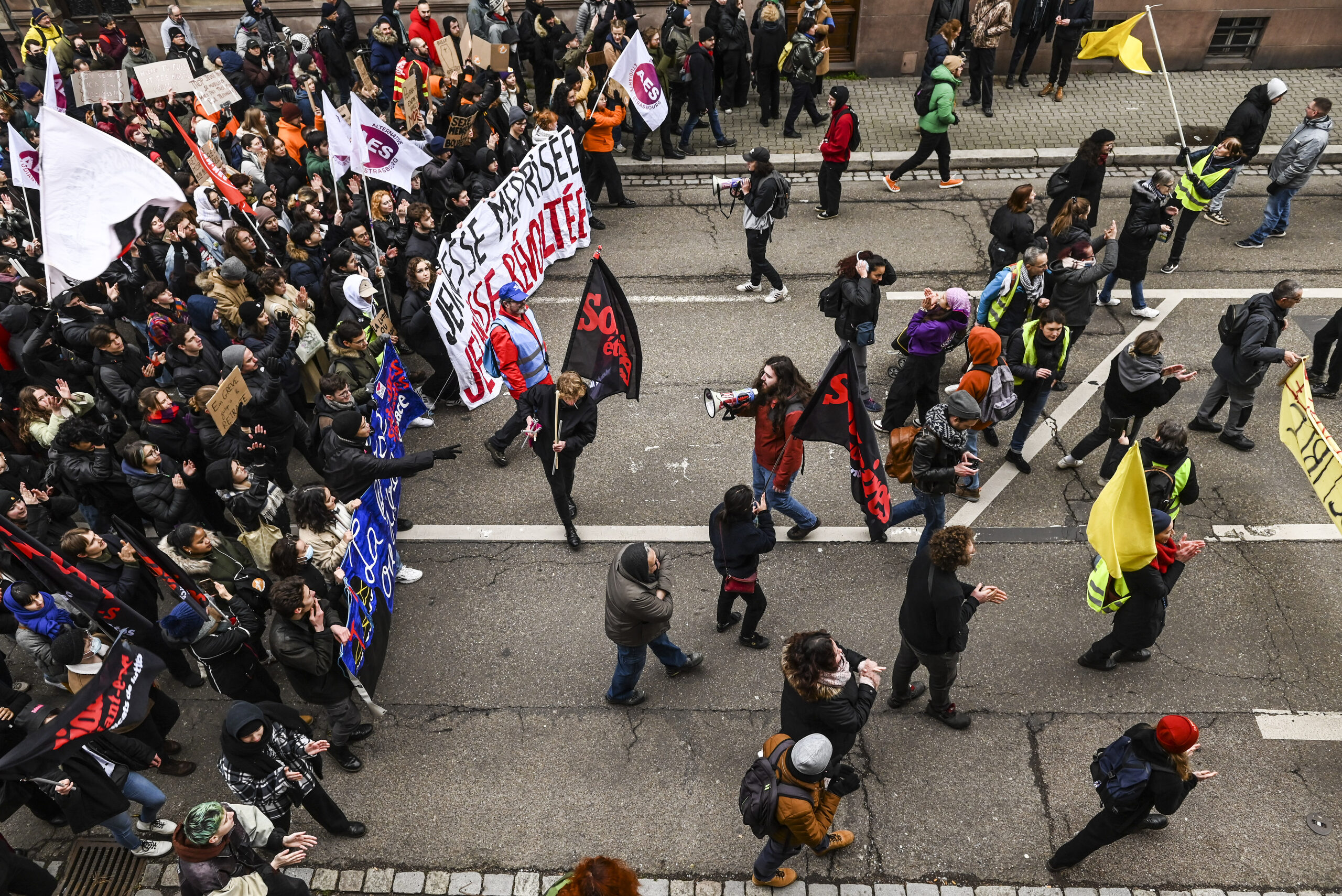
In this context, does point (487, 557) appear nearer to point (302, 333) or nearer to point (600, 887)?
point (302, 333)

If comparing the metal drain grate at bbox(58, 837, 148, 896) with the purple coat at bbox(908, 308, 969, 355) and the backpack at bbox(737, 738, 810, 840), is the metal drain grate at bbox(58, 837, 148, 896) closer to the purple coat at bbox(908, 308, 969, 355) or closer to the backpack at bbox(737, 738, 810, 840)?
the backpack at bbox(737, 738, 810, 840)

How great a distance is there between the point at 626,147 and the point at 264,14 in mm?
7686

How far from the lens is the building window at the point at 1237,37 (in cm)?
1451

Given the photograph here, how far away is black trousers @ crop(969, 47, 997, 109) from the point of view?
1347 cm

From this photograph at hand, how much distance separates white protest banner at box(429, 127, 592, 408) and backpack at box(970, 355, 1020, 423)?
189 inches

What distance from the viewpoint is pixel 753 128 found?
14289 millimetres

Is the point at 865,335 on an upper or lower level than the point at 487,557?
upper

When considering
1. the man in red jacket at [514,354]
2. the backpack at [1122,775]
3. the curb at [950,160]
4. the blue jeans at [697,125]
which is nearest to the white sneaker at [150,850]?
the man in red jacket at [514,354]

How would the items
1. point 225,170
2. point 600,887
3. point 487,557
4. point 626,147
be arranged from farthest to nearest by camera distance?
point 626,147 → point 225,170 → point 487,557 → point 600,887

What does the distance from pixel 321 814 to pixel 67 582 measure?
7.42 ft

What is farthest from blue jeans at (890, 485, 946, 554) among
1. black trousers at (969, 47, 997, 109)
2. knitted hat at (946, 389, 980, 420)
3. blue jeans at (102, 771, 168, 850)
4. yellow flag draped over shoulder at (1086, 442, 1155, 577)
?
black trousers at (969, 47, 997, 109)

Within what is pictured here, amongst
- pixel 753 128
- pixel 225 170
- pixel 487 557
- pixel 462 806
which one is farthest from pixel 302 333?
pixel 753 128

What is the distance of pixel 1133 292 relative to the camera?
954 centimetres

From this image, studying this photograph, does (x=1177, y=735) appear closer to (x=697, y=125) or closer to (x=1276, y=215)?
(x=1276, y=215)
